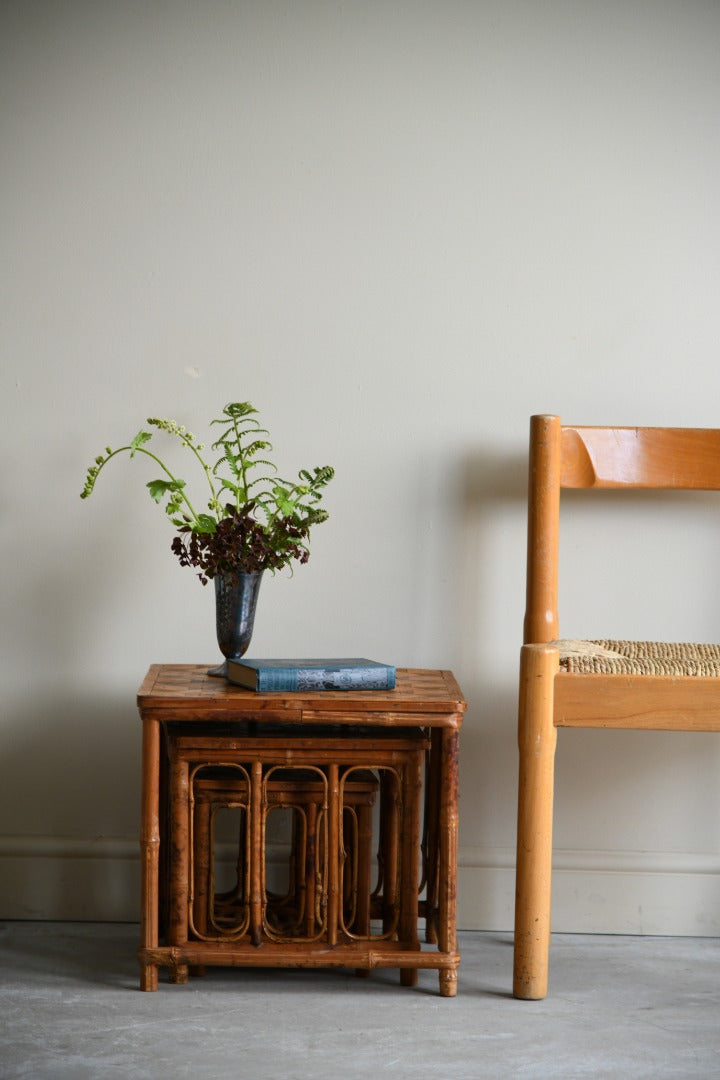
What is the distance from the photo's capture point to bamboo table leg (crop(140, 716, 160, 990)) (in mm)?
1557

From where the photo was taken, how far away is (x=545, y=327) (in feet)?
6.23

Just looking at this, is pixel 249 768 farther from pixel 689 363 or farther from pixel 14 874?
pixel 689 363

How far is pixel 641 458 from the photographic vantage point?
180 centimetres

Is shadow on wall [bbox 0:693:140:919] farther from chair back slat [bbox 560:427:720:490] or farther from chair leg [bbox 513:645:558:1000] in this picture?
chair back slat [bbox 560:427:720:490]

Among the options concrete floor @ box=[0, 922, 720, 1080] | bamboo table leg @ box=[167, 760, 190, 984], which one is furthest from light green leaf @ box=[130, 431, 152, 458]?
concrete floor @ box=[0, 922, 720, 1080]

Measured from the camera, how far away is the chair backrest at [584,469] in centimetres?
176

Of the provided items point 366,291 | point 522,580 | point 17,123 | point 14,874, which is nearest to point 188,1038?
point 14,874

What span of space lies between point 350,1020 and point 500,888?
18.6 inches

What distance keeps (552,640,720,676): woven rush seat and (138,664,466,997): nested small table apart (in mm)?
179

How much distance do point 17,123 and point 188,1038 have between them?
4.65ft

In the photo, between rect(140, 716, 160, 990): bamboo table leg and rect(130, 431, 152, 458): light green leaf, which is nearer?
rect(140, 716, 160, 990): bamboo table leg

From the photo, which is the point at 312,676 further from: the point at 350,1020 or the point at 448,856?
the point at 350,1020

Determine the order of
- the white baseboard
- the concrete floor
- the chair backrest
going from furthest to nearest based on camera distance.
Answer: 1. the white baseboard
2. the chair backrest
3. the concrete floor

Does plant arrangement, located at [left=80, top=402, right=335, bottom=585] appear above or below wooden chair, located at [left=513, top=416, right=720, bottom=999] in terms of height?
above
